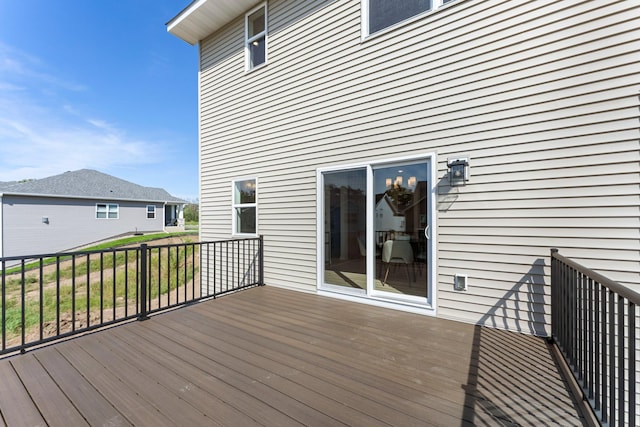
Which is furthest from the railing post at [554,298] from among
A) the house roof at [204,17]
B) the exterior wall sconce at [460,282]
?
the house roof at [204,17]

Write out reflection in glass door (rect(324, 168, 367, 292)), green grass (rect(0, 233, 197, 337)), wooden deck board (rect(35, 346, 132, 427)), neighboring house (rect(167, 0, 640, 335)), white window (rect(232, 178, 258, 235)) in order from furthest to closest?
green grass (rect(0, 233, 197, 337))
white window (rect(232, 178, 258, 235))
reflection in glass door (rect(324, 168, 367, 292))
neighboring house (rect(167, 0, 640, 335))
wooden deck board (rect(35, 346, 132, 427))

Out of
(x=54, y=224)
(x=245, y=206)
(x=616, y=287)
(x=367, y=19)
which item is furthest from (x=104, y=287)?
(x=616, y=287)

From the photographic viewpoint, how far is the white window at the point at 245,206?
17.0 ft

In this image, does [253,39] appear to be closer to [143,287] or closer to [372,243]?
[372,243]

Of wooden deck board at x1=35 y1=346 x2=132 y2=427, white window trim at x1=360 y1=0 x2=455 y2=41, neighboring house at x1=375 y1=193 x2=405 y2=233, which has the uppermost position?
white window trim at x1=360 y1=0 x2=455 y2=41

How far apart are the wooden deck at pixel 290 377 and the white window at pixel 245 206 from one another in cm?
240

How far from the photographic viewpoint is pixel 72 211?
15.0 m

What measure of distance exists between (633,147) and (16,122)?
29835 millimetres

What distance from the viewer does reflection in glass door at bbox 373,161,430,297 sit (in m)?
3.36

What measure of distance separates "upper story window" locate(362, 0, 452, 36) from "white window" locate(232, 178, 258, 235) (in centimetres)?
309

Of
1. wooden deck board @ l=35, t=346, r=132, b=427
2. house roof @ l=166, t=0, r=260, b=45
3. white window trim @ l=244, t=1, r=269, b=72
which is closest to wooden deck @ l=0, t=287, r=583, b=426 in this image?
wooden deck board @ l=35, t=346, r=132, b=427

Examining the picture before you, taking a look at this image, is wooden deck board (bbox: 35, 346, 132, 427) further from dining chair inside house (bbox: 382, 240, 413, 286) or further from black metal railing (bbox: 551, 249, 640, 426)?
dining chair inside house (bbox: 382, 240, 413, 286)

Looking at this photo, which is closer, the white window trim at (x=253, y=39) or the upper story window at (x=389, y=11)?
the upper story window at (x=389, y=11)

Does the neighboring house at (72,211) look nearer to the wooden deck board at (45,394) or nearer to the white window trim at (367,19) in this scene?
the wooden deck board at (45,394)
